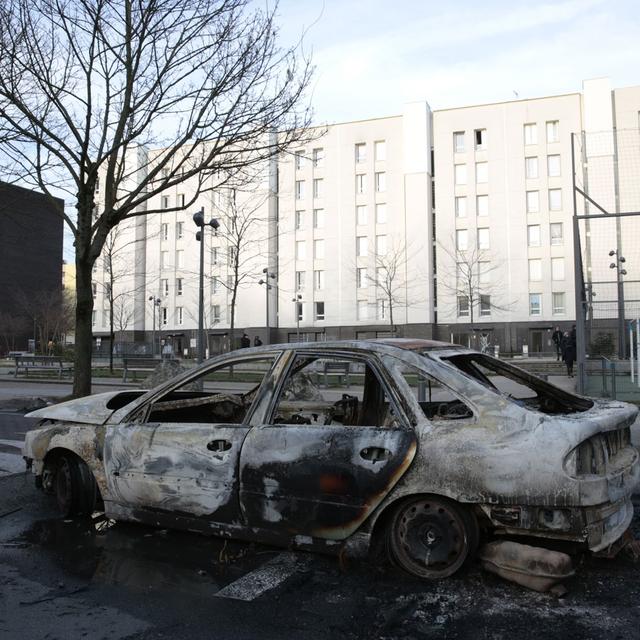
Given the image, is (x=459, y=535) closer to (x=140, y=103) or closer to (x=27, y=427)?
(x=27, y=427)

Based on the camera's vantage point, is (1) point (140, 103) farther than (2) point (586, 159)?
No

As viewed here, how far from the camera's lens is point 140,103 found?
11789 millimetres

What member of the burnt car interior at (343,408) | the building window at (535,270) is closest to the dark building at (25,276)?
the building window at (535,270)

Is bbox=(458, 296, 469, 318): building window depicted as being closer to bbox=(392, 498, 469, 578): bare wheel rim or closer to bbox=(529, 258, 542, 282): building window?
bbox=(529, 258, 542, 282): building window

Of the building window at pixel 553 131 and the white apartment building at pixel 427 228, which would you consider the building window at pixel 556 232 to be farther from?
the building window at pixel 553 131

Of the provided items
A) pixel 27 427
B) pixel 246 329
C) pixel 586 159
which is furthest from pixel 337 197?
pixel 27 427

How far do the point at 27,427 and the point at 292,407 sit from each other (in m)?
6.87

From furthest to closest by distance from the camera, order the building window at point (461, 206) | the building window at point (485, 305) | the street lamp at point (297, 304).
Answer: the street lamp at point (297, 304)
the building window at point (461, 206)
the building window at point (485, 305)

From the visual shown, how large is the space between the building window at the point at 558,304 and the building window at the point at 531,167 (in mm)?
10288

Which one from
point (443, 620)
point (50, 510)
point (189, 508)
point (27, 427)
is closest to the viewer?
point (443, 620)

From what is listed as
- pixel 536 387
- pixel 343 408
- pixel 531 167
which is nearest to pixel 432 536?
pixel 536 387

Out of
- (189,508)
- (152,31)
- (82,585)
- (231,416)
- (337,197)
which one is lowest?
(82,585)

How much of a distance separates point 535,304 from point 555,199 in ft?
29.5

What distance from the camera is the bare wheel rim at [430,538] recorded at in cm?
336
